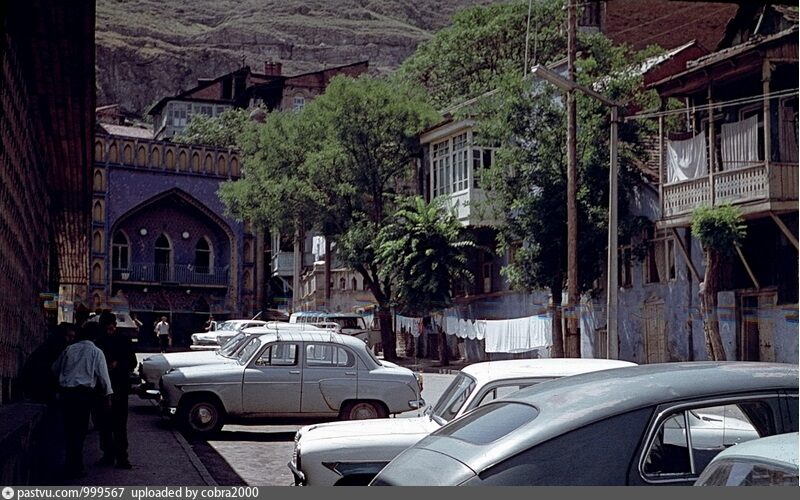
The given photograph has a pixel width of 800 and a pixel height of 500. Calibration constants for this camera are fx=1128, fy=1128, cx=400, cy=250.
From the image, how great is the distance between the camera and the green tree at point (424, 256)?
122ft

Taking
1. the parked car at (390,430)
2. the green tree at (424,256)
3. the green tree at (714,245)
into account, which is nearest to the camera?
the parked car at (390,430)

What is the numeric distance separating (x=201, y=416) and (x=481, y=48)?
121ft

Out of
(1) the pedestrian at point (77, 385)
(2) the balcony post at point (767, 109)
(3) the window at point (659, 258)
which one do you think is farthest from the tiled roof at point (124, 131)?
(1) the pedestrian at point (77, 385)

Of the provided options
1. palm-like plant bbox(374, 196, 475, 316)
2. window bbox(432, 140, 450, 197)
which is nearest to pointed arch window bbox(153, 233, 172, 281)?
window bbox(432, 140, 450, 197)

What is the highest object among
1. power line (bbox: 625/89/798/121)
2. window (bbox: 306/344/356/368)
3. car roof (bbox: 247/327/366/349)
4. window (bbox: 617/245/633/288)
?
power line (bbox: 625/89/798/121)

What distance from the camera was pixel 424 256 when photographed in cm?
3741

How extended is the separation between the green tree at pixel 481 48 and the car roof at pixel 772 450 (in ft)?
138

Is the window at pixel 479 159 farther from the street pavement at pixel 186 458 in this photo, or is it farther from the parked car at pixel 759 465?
the parked car at pixel 759 465

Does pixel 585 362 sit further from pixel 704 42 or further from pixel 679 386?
pixel 704 42

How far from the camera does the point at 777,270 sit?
88.8 ft

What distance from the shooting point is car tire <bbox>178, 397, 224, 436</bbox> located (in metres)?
15.7

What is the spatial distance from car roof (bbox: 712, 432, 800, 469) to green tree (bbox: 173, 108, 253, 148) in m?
62.6

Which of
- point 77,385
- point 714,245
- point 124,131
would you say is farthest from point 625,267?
point 124,131

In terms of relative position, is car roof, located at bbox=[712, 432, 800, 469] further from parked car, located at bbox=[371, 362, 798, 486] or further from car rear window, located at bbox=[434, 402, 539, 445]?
car rear window, located at bbox=[434, 402, 539, 445]
